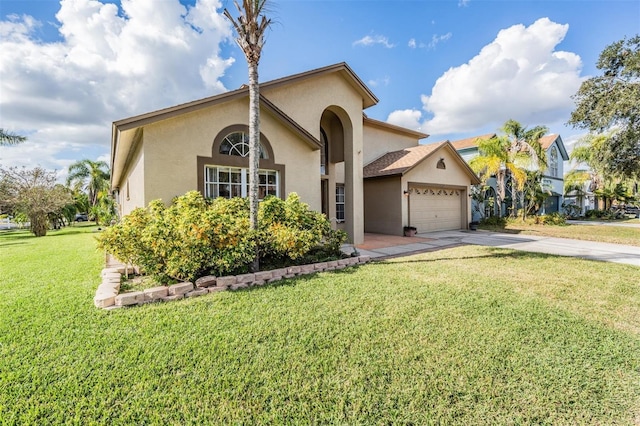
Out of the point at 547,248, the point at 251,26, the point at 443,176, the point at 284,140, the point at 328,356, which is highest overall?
the point at 251,26

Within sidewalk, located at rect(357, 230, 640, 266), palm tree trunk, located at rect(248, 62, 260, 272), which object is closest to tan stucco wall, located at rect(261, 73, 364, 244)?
sidewalk, located at rect(357, 230, 640, 266)

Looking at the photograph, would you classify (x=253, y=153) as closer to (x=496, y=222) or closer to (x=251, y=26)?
(x=251, y=26)

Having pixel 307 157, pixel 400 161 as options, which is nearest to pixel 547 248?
pixel 400 161

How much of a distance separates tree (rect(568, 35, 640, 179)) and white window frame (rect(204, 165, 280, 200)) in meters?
18.6

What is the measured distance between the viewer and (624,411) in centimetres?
284

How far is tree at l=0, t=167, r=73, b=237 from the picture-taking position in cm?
2144

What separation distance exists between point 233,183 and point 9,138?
24.9 metres

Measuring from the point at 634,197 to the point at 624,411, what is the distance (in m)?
47.4

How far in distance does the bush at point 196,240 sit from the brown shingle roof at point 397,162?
9.77 meters

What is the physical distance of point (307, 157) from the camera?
11.7m

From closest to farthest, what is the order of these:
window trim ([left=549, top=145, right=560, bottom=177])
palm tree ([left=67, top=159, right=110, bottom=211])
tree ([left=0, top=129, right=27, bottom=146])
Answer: tree ([left=0, top=129, right=27, bottom=146]) < window trim ([left=549, top=145, right=560, bottom=177]) < palm tree ([left=67, top=159, right=110, bottom=211])

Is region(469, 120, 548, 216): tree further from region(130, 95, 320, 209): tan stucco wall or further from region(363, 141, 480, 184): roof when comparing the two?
region(130, 95, 320, 209): tan stucco wall

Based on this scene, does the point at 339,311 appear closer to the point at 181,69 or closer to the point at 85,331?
the point at 85,331

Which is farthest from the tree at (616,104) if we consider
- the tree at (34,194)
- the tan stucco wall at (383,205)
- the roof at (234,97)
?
the tree at (34,194)
